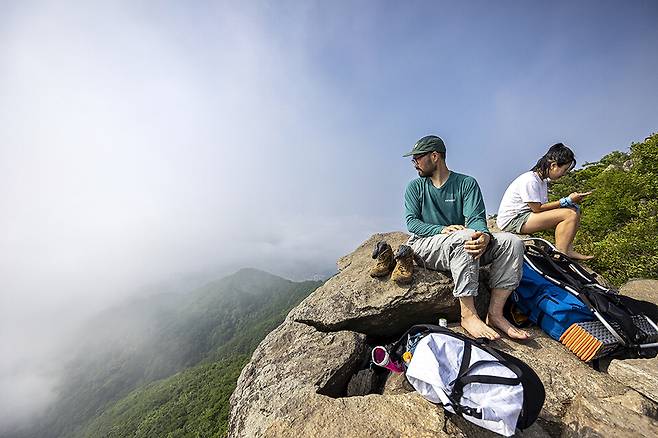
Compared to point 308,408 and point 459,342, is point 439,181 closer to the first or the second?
point 459,342

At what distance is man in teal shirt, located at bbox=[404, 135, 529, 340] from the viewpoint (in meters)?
4.49

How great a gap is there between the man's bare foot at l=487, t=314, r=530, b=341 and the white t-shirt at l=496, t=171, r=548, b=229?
2.94m

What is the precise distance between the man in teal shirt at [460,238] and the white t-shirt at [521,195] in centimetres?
181

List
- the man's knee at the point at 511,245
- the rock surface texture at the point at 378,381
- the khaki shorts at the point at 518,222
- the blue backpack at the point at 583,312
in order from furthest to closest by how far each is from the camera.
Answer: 1. the khaki shorts at the point at 518,222
2. the man's knee at the point at 511,245
3. the blue backpack at the point at 583,312
4. the rock surface texture at the point at 378,381

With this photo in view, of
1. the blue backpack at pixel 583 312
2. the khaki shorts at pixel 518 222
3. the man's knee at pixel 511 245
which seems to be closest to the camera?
the blue backpack at pixel 583 312

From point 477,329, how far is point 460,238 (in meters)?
1.41

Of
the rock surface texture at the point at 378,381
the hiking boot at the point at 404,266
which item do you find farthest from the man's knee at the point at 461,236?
the rock surface texture at the point at 378,381

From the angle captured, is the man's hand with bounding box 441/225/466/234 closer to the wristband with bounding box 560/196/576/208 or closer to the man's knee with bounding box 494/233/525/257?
the man's knee with bounding box 494/233/525/257

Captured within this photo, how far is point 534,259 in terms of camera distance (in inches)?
213

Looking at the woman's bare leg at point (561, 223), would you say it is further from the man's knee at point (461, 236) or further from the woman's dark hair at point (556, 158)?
the man's knee at point (461, 236)

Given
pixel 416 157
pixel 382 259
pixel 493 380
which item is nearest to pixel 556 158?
pixel 416 157

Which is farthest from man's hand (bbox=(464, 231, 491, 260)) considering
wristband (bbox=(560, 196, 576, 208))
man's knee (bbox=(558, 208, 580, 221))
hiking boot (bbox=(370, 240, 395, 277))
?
wristband (bbox=(560, 196, 576, 208))

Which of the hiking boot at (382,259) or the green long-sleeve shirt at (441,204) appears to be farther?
the hiking boot at (382,259)

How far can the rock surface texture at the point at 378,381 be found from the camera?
10.3 feet
